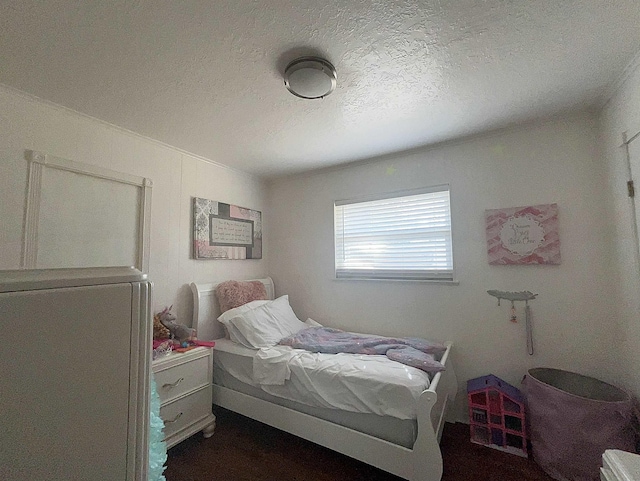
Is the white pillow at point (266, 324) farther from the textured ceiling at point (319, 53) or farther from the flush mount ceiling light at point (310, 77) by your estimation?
the flush mount ceiling light at point (310, 77)

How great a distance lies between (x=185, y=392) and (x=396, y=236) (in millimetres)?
2221

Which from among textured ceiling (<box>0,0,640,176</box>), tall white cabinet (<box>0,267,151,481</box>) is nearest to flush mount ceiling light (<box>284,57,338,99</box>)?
textured ceiling (<box>0,0,640,176</box>)

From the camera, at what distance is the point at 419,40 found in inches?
51.1

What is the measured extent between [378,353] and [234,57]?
2.13 m

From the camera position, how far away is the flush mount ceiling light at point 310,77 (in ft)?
4.62

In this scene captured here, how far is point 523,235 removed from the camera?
2092mm

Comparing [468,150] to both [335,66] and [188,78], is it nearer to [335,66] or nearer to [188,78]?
[335,66]

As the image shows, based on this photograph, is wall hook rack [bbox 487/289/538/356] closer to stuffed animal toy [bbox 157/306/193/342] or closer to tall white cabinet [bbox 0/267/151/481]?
tall white cabinet [bbox 0/267/151/481]

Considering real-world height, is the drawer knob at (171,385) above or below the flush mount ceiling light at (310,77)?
below

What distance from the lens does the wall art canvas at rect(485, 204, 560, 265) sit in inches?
79.0

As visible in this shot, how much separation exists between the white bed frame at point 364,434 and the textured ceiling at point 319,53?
1.63 metres

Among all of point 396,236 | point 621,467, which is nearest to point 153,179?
point 396,236

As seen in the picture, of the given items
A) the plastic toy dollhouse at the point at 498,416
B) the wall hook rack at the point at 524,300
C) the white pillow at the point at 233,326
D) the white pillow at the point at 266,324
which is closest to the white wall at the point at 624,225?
the wall hook rack at the point at 524,300

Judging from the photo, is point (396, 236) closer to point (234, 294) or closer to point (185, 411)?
point (234, 294)
